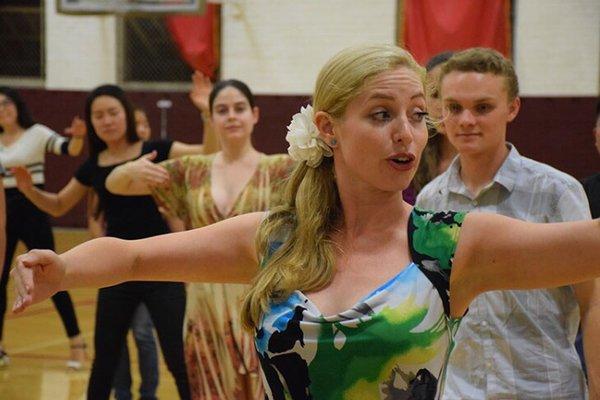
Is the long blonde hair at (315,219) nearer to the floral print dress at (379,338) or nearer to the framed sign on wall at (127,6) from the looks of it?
the floral print dress at (379,338)

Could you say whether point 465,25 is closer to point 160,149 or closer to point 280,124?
point 280,124

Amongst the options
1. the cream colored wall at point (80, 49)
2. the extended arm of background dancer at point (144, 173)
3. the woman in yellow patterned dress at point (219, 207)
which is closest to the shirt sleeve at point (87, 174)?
the extended arm of background dancer at point (144, 173)

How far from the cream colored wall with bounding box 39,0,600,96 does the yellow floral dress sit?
744 cm

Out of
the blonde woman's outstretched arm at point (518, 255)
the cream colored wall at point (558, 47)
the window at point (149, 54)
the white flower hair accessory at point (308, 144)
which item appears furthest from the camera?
the window at point (149, 54)

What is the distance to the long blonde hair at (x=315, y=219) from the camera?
222 centimetres

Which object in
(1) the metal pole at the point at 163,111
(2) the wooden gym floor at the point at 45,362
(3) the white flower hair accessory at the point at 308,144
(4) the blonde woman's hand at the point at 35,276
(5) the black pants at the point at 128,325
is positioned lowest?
(2) the wooden gym floor at the point at 45,362

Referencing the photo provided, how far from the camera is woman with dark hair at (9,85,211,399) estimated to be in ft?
17.9

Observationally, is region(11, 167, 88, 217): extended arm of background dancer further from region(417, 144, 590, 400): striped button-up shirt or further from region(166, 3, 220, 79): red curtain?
region(166, 3, 220, 79): red curtain

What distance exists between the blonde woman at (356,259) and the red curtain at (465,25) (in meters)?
10.8

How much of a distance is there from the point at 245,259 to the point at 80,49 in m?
13.2

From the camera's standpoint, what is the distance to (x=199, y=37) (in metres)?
14.2

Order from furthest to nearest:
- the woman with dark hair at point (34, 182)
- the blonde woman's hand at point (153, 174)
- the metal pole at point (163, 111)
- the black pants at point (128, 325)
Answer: the metal pole at point (163, 111)
the woman with dark hair at point (34, 182)
the black pants at point (128, 325)
the blonde woman's hand at point (153, 174)

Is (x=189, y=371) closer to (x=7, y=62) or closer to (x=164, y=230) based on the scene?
(x=164, y=230)

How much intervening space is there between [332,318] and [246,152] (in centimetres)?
317
